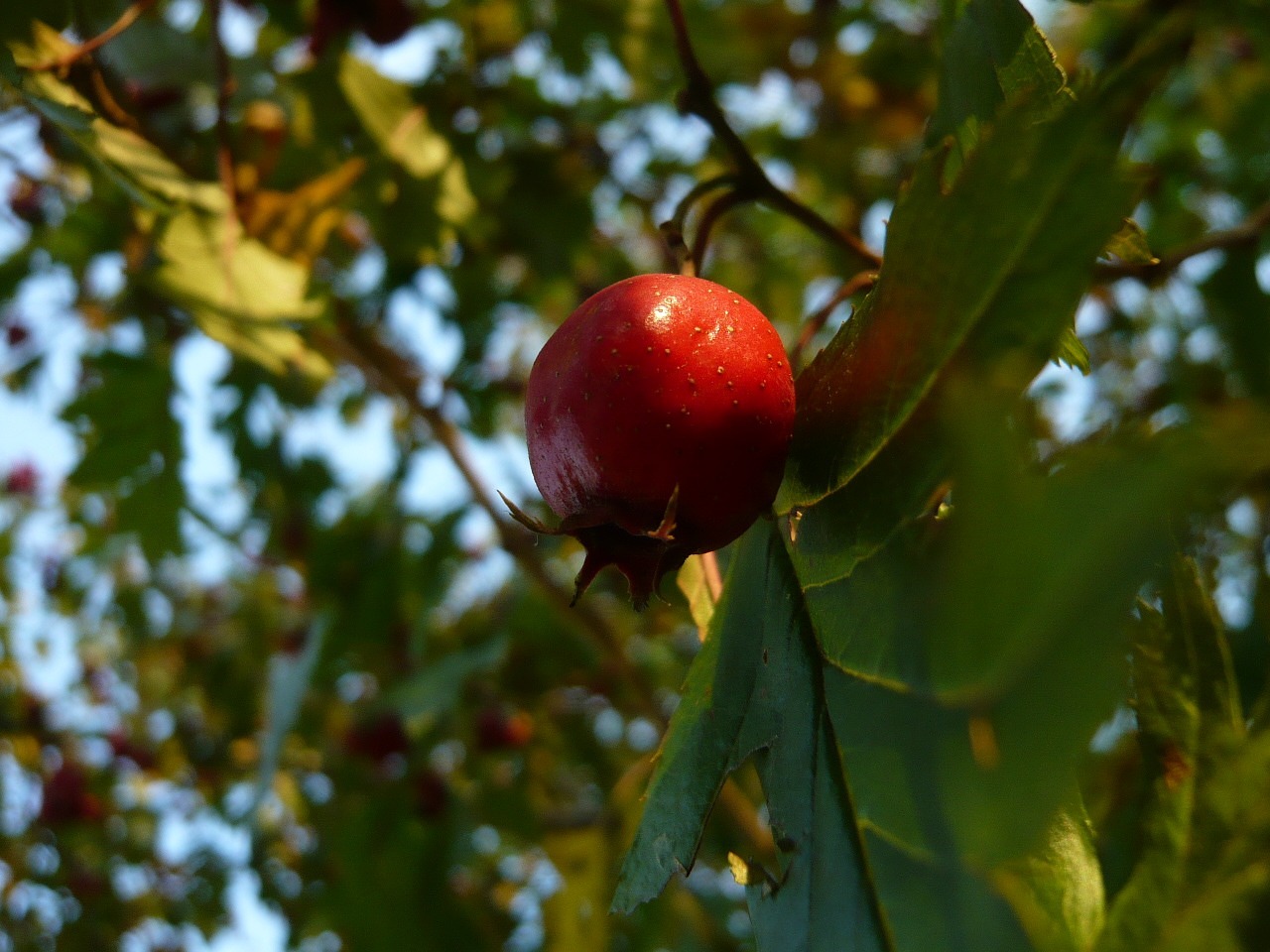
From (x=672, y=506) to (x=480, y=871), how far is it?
2.62 m

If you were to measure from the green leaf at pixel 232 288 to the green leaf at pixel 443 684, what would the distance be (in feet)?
2.97

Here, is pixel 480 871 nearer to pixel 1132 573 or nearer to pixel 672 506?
pixel 672 506

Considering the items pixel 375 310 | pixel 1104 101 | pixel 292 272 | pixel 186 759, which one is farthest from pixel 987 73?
pixel 186 759

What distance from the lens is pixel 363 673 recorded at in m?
3.27

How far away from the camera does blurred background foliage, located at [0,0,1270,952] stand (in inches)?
17.8

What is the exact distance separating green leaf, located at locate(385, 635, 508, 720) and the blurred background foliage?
24mm

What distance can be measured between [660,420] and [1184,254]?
99 centimetres

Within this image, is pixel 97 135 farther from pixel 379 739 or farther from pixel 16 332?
pixel 16 332

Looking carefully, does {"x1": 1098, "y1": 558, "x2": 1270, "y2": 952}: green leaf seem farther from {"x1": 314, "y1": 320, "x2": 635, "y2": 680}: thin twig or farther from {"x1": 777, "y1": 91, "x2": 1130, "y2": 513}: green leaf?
{"x1": 314, "y1": 320, "x2": 635, "y2": 680}: thin twig

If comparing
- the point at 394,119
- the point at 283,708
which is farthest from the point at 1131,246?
the point at 283,708

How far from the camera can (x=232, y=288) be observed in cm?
139

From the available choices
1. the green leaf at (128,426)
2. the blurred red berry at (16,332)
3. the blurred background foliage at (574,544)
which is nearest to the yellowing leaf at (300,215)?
the blurred background foliage at (574,544)

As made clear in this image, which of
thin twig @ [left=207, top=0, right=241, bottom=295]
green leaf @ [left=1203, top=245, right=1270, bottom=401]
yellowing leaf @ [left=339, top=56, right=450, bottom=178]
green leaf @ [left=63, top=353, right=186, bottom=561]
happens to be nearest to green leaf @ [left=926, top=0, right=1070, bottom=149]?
thin twig @ [left=207, top=0, right=241, bottom=295]

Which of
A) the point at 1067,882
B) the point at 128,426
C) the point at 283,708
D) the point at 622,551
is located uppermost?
the point at 622,551
